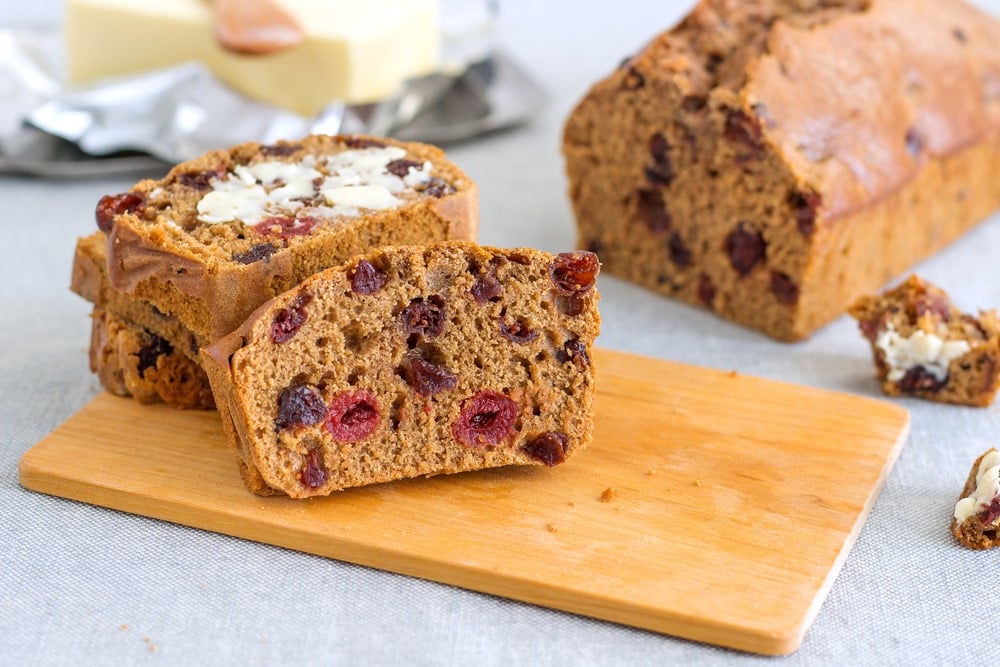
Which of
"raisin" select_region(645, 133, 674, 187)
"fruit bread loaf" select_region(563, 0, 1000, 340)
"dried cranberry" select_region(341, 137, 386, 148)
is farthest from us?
"raisin" select_region(645, 133, 674, 187)

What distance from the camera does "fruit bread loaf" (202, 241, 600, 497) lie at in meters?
2.78

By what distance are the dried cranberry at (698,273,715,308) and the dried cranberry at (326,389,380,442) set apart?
1.60 meters

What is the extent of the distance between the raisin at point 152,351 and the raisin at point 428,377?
73 cm

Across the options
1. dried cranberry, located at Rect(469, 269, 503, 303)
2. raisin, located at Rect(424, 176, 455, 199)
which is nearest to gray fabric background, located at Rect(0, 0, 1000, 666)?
dried cranberry, located at Rect(469, 269, 503, 303)

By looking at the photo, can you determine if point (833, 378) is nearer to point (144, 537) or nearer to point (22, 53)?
point (144, 537)

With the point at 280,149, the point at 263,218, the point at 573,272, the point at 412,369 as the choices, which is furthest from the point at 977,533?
the point at 280,149

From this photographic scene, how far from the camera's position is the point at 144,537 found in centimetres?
285

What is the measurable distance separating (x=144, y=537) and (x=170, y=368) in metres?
0.53

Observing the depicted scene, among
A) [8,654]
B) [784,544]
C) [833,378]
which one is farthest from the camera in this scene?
[833,378]

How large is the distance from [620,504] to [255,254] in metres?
0.99

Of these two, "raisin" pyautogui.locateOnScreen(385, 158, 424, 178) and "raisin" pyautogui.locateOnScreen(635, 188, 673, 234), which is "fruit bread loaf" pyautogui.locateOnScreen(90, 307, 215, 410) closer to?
"raisin" pyautogui.locateOnScreen(385, 158, 424, 178)

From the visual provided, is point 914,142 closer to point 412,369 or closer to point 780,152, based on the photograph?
point 780,152

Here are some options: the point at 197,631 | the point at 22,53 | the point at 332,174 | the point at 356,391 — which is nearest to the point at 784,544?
the point at 356,391

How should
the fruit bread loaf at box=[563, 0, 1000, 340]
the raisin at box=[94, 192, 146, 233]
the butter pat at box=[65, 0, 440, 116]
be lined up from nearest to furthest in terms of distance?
1. the raisin at box=[94, 192, 146, 233]
2. the fruit bread loaf at box=[563, 0, 1000, 340]
3. the butter pat at box=[65, 0, 440, 116]
